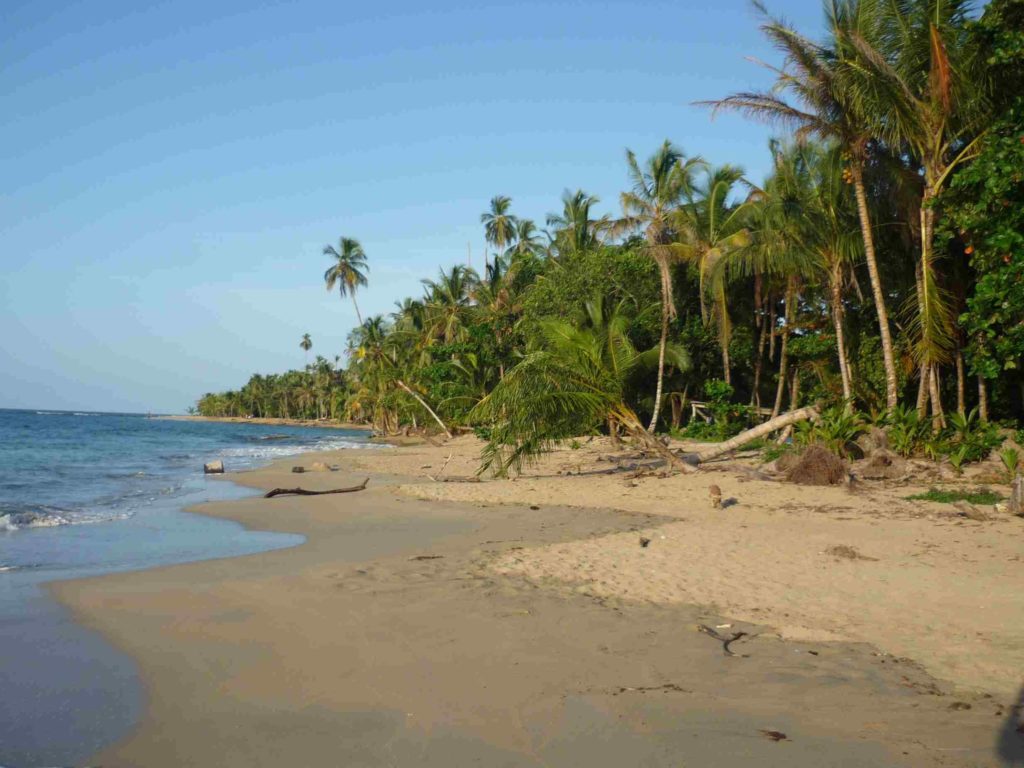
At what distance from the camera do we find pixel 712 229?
88.1 ft

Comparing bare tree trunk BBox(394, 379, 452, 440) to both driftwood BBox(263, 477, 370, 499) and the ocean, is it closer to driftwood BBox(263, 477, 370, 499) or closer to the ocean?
the ocean

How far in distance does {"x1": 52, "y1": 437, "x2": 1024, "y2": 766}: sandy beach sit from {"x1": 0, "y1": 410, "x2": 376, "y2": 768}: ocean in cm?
26

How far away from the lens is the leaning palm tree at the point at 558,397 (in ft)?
50.2

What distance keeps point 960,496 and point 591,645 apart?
29.3 feet

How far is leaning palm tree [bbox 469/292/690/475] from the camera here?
15305 mm

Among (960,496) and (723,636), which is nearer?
(723,636)

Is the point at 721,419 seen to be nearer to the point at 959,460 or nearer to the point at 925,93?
the point at 959,460

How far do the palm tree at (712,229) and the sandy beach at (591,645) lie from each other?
49.0 feet

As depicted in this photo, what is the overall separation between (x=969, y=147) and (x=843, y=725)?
13.4 m

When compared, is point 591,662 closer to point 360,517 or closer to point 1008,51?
point 360,517

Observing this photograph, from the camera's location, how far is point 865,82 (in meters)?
14.2

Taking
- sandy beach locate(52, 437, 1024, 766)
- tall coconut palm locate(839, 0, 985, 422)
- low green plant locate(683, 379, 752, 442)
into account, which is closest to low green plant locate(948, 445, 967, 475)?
tall coconut palm locate(839, 0, 985, 422)

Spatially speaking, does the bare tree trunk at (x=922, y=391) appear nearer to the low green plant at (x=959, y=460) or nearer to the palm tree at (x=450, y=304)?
the low green plant at (x=959, y=460)

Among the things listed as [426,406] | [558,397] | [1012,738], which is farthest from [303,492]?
[426,406]
